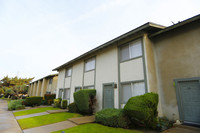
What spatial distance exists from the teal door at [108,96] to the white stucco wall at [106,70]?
336mm

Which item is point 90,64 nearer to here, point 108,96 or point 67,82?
point 108,96

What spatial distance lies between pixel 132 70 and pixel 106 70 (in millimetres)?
2702

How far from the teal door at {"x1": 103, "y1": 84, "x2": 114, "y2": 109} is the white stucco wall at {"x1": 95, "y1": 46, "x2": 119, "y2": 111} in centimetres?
34

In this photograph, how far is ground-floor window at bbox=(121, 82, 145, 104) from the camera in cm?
712

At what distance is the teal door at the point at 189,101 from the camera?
581 centimetres

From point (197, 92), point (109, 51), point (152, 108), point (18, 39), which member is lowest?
point (152, 108)

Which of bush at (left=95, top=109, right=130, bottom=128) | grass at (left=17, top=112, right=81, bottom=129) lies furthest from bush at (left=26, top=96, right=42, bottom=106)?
bush at (left=95, top=109, right=130, bottom=128)

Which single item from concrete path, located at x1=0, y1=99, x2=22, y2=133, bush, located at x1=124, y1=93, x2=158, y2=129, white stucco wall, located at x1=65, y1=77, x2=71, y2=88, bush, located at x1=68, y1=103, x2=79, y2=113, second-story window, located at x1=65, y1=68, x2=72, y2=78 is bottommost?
concrete path, located at x1=0, y1=99, x2=22, y2=133

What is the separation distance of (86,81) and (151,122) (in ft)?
25.3

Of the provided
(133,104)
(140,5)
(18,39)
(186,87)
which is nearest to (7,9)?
(18,39)

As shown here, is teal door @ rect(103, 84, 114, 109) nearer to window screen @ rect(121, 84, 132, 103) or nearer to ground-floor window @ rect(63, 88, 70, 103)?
window screen @ rect(121, 84, 132, 103)

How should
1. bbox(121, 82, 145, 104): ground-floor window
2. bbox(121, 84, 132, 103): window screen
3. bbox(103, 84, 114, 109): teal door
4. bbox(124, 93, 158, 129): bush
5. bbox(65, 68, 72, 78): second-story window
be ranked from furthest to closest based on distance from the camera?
bbox(65, 68, 72, 78): second-story window → bbox(103, 84, 114, 109): teal door → bbox(121, 84, 132, 103): window screen → bbox(121, 82, 145, 104): ground-floor window → bbox(124, 93, 158, 129): bush

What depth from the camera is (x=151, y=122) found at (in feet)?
18.5

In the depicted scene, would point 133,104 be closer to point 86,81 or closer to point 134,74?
point 134,74
